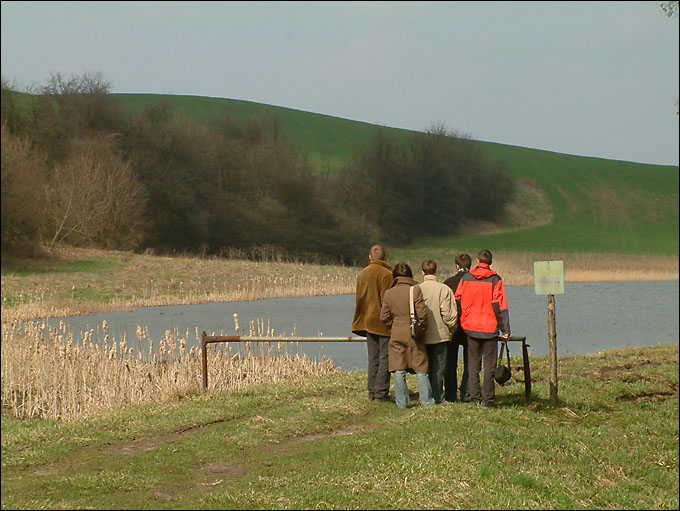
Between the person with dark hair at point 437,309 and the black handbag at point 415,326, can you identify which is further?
the person with dark hair at point 437,309

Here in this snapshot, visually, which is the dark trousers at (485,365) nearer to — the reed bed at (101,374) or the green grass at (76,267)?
the reed bed at (101,374)

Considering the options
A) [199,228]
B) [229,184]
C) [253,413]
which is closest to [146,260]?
[199,228]

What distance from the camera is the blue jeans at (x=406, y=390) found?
11211mm

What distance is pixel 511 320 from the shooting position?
29203mm

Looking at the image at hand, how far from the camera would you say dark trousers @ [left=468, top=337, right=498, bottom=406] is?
11.0 m

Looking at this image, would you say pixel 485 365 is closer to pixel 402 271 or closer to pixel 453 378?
pixel 453 378

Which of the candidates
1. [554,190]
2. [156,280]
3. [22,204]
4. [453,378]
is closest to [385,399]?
[453,378]

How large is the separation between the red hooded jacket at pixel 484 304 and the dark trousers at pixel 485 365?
0.50 ft

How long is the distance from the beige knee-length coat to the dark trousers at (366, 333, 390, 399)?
0.29 meters

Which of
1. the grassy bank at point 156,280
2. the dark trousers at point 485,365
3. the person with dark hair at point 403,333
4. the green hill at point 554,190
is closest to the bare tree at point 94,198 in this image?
the grassy bank at point 156,280

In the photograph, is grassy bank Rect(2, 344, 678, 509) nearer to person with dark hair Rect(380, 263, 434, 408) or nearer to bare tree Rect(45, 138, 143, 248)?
person with dark hair Rect(380, 263, 434, 408)

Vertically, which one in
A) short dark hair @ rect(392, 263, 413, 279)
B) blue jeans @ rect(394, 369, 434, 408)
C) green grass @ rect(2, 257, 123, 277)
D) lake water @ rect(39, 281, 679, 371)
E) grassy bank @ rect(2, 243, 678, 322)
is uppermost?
short dark hair @ rect(392, 263, 413, 279)

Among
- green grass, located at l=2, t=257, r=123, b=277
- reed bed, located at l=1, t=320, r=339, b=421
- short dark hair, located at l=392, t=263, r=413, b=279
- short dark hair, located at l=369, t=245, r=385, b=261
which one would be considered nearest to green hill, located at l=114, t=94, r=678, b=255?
green grass, located at l=2, t=257, r=123, b=277

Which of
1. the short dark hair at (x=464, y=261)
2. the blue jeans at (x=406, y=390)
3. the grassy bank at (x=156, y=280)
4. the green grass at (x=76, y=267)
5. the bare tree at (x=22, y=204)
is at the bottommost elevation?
the blue jeans at (x=406, y=390)
